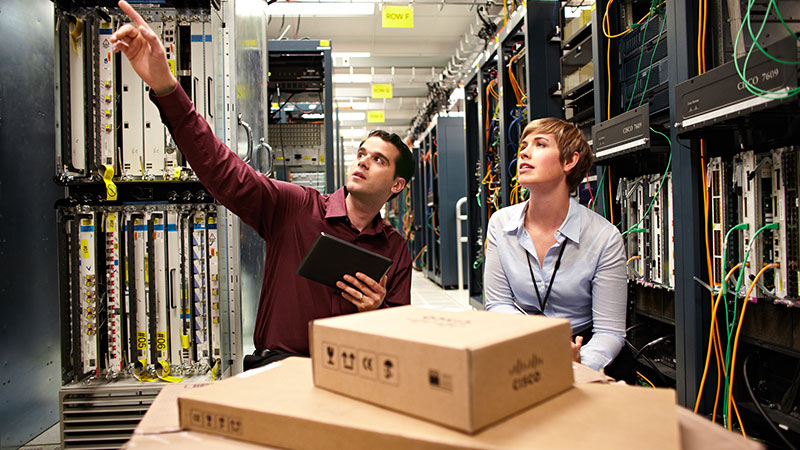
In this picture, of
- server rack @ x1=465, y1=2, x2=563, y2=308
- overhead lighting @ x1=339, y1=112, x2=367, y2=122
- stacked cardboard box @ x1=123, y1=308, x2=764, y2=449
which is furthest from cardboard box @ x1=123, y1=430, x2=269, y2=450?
overhead lighting @ x1=339, y1=112, x2=367, y2=122

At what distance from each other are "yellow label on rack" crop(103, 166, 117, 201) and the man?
0.69 m

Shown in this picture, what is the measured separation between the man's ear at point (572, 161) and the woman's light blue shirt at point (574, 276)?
13cm

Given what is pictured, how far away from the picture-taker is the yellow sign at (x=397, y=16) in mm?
4379

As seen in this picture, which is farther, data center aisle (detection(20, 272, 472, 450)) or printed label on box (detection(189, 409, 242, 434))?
data center aisle (detection(20, 272, 472, 450))

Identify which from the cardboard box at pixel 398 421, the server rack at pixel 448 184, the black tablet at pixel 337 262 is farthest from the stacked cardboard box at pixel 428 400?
the server rack at pixel 448 184

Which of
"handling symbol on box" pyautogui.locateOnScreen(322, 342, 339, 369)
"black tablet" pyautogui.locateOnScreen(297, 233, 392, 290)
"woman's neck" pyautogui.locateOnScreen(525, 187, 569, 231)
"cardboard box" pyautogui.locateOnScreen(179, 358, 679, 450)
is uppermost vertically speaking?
"woman's neck" pyautogui.locateOnScreen(525, 187, 569, 231)

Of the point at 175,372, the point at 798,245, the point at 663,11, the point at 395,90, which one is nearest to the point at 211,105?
the point at 175,372

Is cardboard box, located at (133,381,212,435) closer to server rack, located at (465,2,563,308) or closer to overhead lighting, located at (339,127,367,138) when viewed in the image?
server rack, located at (465,2,563,308)

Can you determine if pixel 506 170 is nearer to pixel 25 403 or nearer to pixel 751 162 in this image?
pixel 751 162

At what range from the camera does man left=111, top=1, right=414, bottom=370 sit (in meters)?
1.31

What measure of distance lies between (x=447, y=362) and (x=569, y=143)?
4.59 ft

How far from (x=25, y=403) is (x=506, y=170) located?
3085 mm

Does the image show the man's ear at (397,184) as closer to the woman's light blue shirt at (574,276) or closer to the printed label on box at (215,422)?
the woman's light blue shirt at (574,276)

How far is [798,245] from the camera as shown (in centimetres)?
147
